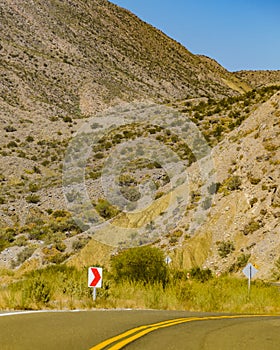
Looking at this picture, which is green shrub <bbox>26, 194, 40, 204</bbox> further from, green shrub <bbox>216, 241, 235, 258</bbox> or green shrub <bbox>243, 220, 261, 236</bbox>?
green shrub <bbox>243, 220, 261, 236</bbox>

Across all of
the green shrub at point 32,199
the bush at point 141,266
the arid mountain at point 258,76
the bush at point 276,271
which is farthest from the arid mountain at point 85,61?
the bush at point 141,266

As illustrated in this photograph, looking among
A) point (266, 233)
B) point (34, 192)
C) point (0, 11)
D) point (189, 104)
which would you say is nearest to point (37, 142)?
point (34, 192)

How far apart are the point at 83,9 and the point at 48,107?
115ft

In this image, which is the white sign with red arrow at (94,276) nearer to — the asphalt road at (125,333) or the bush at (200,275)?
the asphalt road at (125,333)

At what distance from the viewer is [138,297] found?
66.7 feet

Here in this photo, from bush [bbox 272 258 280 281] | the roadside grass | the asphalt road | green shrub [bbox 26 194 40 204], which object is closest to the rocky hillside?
bush [bbox 272 258 280 281]

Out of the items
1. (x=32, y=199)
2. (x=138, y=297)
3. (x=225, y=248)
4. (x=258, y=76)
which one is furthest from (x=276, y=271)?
(x=258, y=76)

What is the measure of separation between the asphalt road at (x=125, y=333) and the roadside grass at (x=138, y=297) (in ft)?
10.6

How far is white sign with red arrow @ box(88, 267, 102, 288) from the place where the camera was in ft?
55.4

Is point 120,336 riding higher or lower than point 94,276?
lower

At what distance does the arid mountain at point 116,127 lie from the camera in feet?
128

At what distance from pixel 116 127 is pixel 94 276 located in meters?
60.5

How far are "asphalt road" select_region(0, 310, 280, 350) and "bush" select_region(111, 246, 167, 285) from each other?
12559mm

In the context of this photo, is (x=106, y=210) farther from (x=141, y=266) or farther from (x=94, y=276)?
(x=94, y=276)
